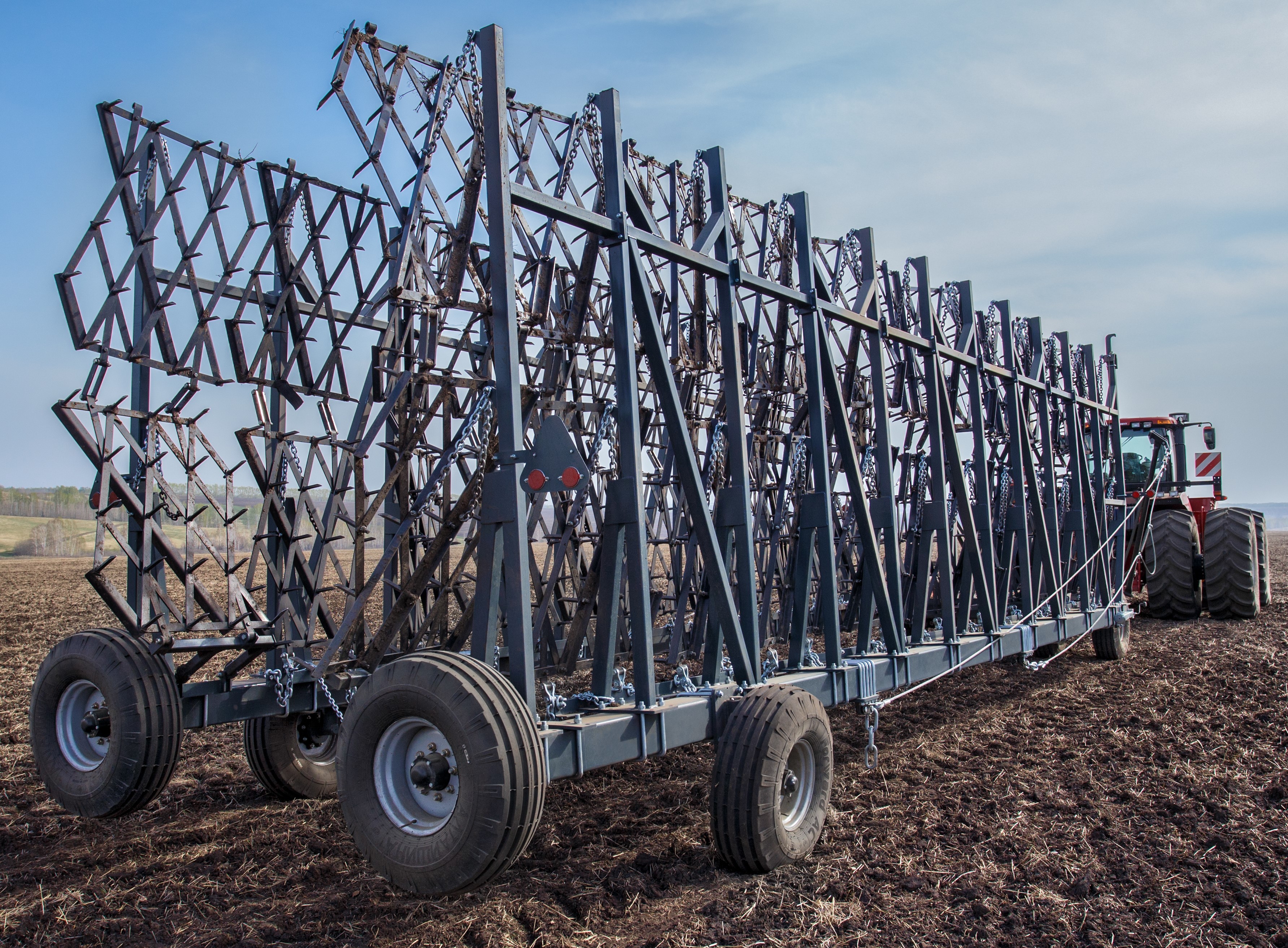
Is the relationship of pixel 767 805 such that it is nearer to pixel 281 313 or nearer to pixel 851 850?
pixel 851 850

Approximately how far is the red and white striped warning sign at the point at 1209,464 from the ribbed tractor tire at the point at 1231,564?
2.81 ft

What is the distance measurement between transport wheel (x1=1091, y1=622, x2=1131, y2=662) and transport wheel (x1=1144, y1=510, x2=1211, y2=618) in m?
3.09

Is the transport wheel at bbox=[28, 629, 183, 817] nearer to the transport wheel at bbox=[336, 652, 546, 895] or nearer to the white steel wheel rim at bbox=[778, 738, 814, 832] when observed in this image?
the transport wheel at bbox=[336, 652, 546, 895]

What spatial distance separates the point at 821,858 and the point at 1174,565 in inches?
435

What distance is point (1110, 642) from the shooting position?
11.1 m

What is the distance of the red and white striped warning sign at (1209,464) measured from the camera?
14.6 m

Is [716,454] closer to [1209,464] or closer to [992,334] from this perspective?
Answer: [992,334]

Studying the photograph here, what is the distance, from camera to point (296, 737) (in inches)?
260

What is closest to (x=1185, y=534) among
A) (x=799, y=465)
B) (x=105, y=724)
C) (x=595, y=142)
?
(x=799, y=465)

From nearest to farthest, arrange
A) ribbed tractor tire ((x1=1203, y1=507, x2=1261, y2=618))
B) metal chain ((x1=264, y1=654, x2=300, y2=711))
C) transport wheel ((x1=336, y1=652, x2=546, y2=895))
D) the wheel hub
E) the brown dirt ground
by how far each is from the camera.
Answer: transport wheel ((x1=336, y1=652, x2=546, y2=895)) → the brown dirt ground → metal chain ((x1=264, y1=654, x2=300, y2=711)) → the wheel hub → ribbed tractor tire ((x1=1203, y1=507, x2=1261, y2=618))

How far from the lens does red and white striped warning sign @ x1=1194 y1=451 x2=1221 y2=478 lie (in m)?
14.6

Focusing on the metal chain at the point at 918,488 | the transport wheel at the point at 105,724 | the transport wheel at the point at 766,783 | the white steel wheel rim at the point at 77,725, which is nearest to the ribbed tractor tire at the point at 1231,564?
the metal chain at the point at 918,488

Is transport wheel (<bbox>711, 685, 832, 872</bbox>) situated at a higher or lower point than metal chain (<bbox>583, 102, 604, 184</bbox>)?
lower

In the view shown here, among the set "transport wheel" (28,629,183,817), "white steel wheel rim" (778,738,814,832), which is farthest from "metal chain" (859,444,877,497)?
"transport wheel" (28,629,183,817)
